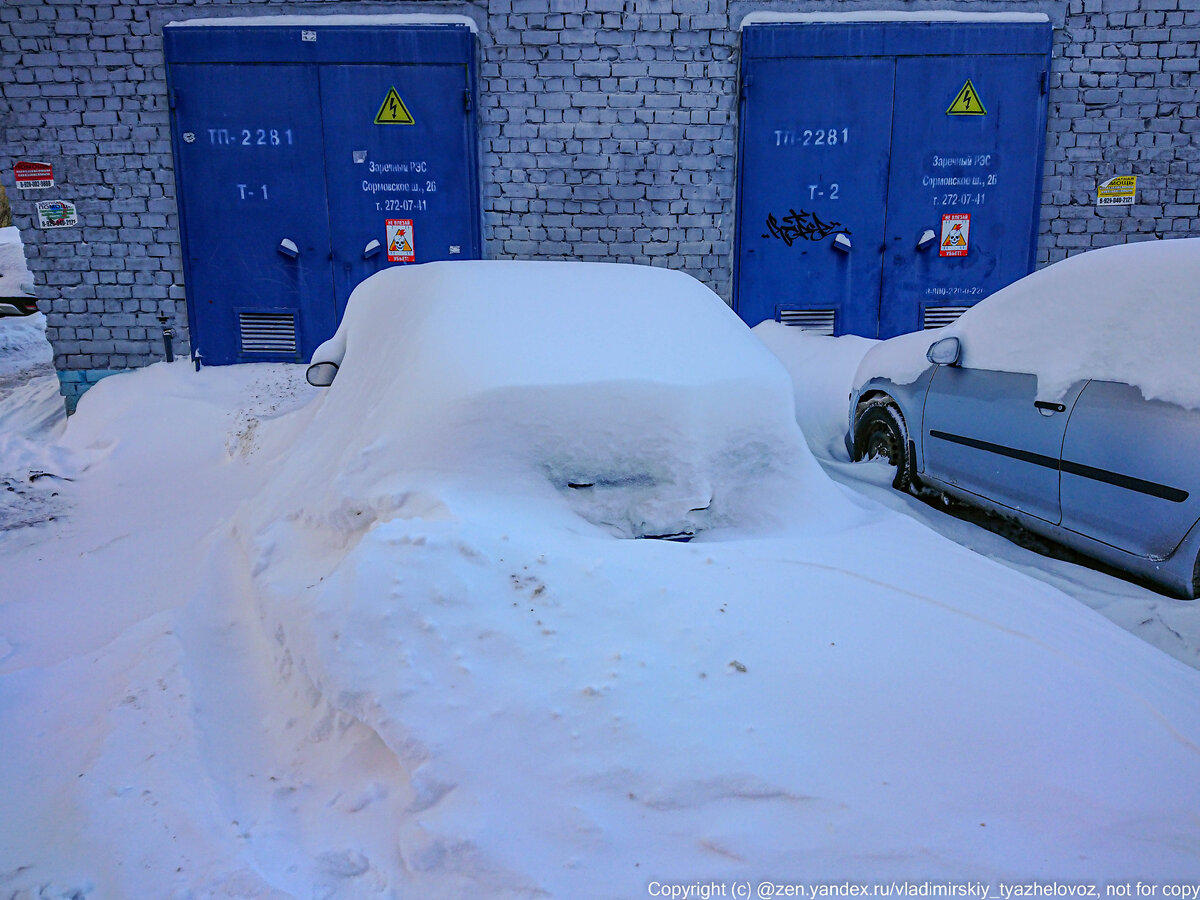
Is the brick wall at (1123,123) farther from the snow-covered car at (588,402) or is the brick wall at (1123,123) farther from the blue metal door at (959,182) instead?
the snow-covered car at (588,402)

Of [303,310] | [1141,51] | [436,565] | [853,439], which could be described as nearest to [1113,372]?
[853,439]

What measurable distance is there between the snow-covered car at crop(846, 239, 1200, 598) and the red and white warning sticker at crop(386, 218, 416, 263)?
14.5 ft

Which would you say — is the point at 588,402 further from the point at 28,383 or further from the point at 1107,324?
the point at 28,383

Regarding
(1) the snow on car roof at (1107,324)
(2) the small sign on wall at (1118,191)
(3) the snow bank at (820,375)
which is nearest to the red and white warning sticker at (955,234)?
(3) the snow bank at (820,375)

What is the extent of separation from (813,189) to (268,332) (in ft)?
16.4

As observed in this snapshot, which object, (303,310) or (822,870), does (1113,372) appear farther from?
(303,310)

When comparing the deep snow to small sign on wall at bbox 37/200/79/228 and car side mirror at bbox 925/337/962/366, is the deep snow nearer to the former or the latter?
car side mirror at bbox 925/337/962/366

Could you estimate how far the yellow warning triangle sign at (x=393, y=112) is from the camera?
20.2ft

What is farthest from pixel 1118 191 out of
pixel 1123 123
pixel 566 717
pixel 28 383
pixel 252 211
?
pixel 28 383

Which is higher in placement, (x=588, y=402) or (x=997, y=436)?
(x=588, y=402)

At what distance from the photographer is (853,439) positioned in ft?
15.4

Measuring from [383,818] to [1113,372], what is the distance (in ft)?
9.80

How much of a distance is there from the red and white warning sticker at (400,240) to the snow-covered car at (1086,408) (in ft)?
14.5

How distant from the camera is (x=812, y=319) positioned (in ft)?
22.3
